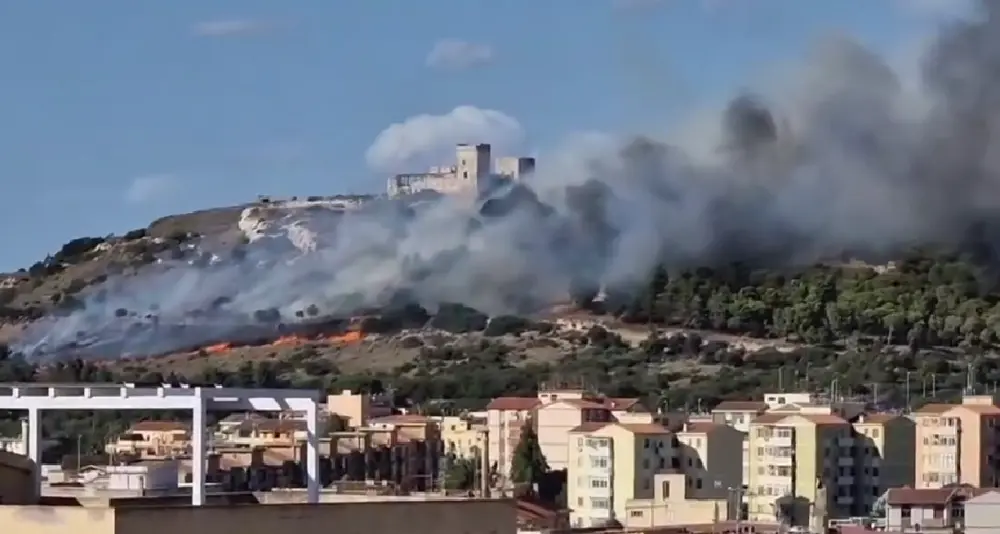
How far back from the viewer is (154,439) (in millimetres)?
41844

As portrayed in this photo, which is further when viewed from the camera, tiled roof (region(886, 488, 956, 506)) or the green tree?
the green tree

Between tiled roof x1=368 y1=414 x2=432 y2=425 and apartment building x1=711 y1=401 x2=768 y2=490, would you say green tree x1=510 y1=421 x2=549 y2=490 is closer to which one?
apartment building x1=711 y1=401 x2=768 y2=490

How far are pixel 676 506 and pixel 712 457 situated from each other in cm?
424

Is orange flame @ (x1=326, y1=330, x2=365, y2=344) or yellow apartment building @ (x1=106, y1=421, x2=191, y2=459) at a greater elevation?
orange flame @ (x1=326, y1=330, x2=365, y2=344)

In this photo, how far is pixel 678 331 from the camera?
63906 millimetres

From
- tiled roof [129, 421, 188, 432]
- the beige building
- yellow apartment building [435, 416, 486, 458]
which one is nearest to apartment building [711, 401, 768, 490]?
yellow apartment building [435, 416, 486, 458]

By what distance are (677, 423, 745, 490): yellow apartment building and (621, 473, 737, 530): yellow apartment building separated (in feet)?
2.34

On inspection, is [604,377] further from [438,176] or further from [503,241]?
[438,176]

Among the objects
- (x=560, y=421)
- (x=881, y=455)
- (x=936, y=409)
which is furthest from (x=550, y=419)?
(x=936, y=409)

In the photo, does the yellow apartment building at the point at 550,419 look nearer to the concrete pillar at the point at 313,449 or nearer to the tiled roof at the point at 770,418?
the tiled roof at the point at 770,418

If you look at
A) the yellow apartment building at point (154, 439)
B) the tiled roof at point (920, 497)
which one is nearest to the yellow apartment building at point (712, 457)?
the tiled roof at point (920, 497)

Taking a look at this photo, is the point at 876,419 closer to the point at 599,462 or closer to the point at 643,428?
the point at 643,428

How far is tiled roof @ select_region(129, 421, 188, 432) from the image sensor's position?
1698 inches

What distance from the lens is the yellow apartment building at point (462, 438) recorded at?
141 feet
